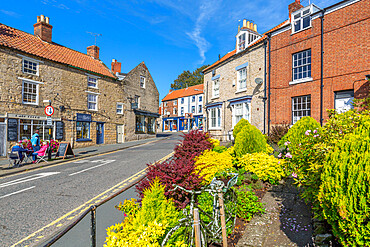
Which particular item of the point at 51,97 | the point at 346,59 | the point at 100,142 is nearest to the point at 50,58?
the point at 51,97

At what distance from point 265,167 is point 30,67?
1910 centimetres

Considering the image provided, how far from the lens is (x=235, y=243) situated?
10.9 feet

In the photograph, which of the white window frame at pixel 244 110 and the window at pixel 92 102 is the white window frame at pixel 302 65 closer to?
the white window frame at pixel 244 110

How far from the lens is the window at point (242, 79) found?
60.0 ft

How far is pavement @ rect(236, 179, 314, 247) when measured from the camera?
3.17 m

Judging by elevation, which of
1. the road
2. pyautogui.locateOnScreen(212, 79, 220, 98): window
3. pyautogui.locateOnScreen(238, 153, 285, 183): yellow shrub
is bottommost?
the road

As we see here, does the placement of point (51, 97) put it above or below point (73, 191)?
above

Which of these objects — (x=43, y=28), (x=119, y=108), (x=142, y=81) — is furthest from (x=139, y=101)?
(x=43, y=28)

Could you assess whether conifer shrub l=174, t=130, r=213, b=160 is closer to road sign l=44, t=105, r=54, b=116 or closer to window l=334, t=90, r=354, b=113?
window l=334, t=90, r=354, b=113

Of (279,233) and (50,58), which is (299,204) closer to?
(279,233)

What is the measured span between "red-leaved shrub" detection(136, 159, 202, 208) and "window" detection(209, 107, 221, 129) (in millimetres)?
18408

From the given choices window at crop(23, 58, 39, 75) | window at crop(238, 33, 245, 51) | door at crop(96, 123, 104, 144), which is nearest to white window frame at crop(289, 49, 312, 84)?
window at crop(238, 33, 245, 51)

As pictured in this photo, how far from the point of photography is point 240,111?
61.2 ft

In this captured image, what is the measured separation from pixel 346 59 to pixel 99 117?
21.9 metres
